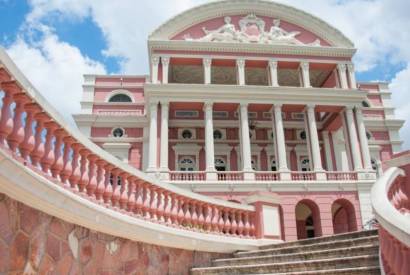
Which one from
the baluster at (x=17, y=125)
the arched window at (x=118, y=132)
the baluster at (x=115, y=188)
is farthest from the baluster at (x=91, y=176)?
the arched window at (x=118, y=132)

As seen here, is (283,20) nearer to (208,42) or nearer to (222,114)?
(208,42)

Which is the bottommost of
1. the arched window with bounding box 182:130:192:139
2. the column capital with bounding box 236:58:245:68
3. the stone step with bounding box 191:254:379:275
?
the stone step with bounding box 191:254:379:275

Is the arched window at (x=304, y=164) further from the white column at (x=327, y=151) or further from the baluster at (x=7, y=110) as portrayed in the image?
the baluster at (x=7, y=110)

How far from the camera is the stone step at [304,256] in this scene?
5705 mm

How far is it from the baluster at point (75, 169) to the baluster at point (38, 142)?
61cm

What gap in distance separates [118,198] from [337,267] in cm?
317

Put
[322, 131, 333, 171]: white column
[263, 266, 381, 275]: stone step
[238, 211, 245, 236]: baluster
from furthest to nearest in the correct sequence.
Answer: [322, 131, 333, 171]: white column
[238, 211, 245, 236]: baluster
[263, 266, 381, 275]: stone step

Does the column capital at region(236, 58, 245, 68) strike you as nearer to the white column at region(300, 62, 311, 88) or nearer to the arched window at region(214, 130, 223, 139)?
the white column at region(300, 62, 311, 88)

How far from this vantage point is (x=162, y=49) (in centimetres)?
2364

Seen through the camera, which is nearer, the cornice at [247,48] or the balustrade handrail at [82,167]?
the balustrade handrail at [82,167]

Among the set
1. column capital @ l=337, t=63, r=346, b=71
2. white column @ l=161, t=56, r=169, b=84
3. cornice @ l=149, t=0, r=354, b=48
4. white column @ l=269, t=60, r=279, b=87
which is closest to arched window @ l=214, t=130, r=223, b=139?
white column @ l=269, t=60, r=279, b=87

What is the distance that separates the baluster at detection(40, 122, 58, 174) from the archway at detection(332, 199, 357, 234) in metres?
19.4

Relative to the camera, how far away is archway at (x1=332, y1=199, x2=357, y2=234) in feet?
68.1

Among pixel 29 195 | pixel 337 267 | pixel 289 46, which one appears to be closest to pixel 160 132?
pixel 289 46
